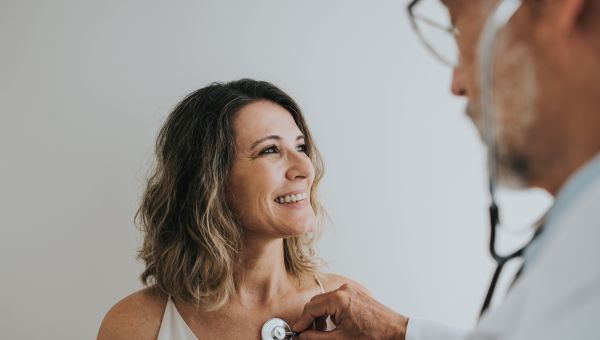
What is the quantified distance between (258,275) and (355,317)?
405 millimetres

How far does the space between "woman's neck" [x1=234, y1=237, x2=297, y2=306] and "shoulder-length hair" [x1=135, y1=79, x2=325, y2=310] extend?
3cm

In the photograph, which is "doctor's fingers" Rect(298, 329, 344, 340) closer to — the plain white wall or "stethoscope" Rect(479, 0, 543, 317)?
the plain white wall

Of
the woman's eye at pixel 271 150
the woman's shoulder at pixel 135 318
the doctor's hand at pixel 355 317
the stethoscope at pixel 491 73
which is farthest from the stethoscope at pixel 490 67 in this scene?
the woman's shoulder at pixel 135 318

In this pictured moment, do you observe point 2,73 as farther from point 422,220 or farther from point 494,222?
point 494,222

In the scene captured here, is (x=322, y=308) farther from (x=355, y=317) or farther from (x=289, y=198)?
(x=289, y=198)

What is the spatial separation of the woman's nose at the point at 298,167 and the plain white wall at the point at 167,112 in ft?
0.94

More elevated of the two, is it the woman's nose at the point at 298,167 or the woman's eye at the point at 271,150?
the woman's eye at the point at 271,150

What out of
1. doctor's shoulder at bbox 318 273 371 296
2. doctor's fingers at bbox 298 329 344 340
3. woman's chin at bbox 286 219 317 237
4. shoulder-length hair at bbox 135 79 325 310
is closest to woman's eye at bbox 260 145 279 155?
shoulder-length hair at bbox 135 79 325 310

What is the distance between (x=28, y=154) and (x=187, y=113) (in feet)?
1.94

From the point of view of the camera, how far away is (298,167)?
6.32 feet

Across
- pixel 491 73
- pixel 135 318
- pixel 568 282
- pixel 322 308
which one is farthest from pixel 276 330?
pixel 568 282

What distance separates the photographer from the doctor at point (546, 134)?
53 centimetres

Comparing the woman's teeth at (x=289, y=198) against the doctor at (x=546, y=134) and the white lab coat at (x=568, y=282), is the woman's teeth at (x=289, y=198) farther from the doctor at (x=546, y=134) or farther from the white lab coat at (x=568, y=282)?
the white lab coat at (x=568, y=282)

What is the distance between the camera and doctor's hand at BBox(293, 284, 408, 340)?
1709mm
